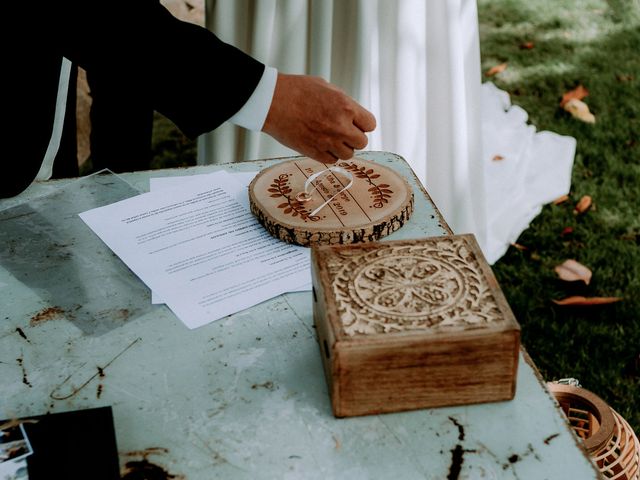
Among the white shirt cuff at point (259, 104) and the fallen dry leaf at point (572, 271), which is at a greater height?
the white shirt cuff at point (259, 104)

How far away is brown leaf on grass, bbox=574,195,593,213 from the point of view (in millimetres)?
2459

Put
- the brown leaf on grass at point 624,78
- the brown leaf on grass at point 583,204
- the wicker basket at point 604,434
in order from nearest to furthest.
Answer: the wicker basket at point 604,434 → the brown leaf on grass at point 583,204 → the brown leaf on grass at point 624,78

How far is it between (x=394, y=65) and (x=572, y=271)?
2.57 feet

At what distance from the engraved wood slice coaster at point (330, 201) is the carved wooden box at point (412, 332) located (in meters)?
0.20

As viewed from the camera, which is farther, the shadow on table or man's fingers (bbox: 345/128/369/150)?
man's fingers (bbox: 345/128/369/150)

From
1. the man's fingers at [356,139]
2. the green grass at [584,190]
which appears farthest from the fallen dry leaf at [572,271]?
the man's fingers at [356,139]

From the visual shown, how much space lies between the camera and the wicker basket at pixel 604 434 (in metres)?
1.14

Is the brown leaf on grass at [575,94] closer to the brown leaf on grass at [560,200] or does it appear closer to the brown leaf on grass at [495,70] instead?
the brown leaf on grass at [495,70]

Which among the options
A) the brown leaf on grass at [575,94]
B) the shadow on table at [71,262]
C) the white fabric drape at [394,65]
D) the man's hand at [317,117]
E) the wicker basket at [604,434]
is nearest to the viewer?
the shadow on table at [71,262]

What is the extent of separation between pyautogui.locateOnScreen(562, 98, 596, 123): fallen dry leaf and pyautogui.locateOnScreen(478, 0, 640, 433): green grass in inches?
1.0

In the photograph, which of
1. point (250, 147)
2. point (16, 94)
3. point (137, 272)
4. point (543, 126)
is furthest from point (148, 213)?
point (543, 126)

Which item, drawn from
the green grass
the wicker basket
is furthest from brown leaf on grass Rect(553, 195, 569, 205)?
the wicker basket

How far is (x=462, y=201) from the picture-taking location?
2064mm

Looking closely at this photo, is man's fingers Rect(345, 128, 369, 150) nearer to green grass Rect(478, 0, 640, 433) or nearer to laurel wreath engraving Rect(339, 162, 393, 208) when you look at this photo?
laurel wreath engraving Rect(339, 162, 393, 208)
